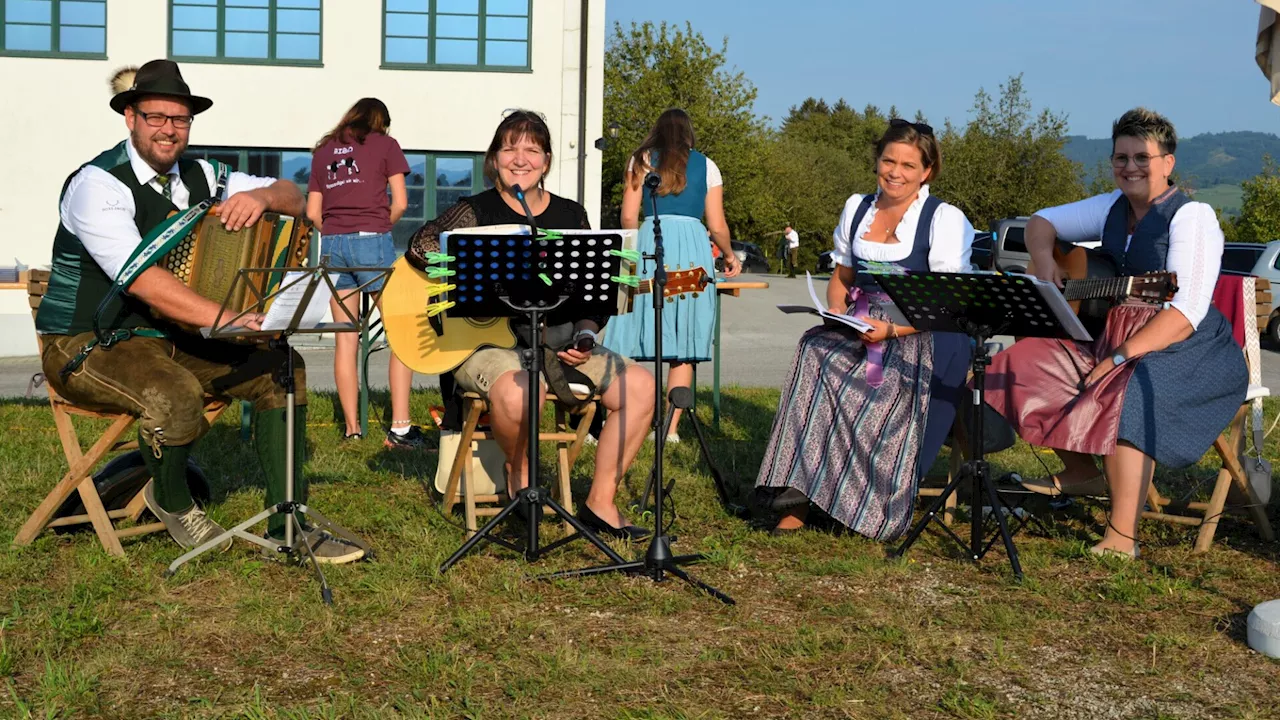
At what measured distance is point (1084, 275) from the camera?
561 cm

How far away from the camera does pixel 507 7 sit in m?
17.8

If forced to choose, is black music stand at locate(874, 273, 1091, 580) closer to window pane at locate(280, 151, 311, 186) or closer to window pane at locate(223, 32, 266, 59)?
window pane at locate(280, 151, 311, 186)

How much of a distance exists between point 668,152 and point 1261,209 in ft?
87.6

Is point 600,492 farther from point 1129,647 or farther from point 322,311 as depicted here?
point 1129,647

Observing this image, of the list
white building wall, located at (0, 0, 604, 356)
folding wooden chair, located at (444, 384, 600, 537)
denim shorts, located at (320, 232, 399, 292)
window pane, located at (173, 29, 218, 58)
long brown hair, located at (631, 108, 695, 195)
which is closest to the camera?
folding wooden chair, located at (444, 384, 600, 537)

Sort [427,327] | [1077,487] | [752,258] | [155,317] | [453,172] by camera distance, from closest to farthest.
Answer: [155,317], [427,327], [1077,487], [453,172], [752,258]

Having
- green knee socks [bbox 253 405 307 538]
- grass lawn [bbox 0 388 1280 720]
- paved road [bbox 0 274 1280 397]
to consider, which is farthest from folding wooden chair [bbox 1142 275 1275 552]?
paved road [bbox 0 274 1280 397]

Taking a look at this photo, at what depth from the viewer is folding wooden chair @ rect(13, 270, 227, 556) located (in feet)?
16.6

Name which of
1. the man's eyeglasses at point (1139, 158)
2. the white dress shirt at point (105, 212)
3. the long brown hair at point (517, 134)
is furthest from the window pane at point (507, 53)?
the man's eyeglasses at point (1139, 158)

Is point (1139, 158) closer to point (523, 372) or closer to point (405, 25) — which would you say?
point (523, 372)

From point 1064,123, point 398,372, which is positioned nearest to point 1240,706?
point 398,372

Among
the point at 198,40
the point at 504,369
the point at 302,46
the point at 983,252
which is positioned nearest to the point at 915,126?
the point at 504,369

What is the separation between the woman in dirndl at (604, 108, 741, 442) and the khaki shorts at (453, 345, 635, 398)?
1713mm

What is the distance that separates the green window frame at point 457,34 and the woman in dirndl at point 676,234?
1100 cm
